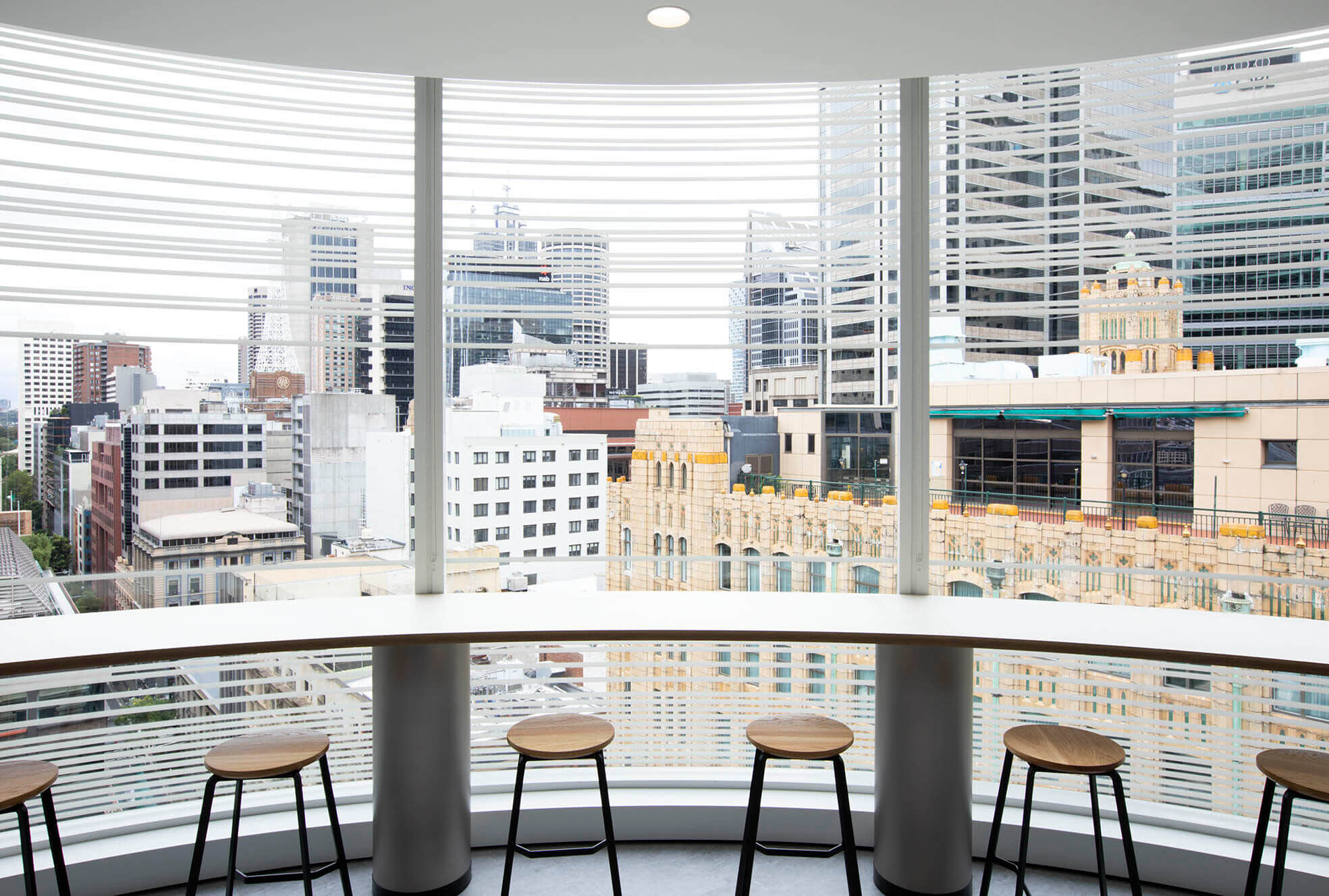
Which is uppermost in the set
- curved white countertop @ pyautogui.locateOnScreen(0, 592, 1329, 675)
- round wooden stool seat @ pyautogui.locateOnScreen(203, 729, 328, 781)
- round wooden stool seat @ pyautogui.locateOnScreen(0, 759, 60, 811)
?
curved white countertop @ pyautogui.locateOnScreen(0, 592, 1329, 675)

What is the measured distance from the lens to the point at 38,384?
2.51 m

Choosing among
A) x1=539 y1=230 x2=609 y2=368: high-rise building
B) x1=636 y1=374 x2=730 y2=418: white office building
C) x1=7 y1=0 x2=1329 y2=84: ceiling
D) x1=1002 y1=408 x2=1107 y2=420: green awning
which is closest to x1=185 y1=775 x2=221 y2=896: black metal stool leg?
x1=539 y1=230 x2=609 y2=368: high-rise building

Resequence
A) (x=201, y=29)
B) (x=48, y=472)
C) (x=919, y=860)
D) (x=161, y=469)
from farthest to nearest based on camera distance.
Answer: (x=161, y=469), (x=48, y=472), (x=919, y=860), (x=201, y=29)

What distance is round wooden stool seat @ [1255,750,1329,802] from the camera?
1763mm

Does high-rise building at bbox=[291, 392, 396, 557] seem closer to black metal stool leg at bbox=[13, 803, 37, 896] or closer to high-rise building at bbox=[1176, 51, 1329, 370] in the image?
black metal stool leg at bbox=[13, 803, 37, 896]

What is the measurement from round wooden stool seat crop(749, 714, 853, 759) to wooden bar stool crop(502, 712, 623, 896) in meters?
0.46

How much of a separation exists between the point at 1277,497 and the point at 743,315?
237 cm

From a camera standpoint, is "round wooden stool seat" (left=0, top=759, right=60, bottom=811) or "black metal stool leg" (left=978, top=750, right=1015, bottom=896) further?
"black metal stool leg" (left=978, top=750, right=1015, bottom=896)

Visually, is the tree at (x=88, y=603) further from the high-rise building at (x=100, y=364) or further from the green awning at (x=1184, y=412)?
the green awning at (x=1184, y=412)

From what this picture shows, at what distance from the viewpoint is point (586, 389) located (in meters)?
3.02

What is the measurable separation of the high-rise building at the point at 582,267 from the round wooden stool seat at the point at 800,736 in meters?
1.53

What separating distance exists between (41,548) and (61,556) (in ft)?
0.22

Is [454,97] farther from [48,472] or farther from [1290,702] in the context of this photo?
[1290,702]

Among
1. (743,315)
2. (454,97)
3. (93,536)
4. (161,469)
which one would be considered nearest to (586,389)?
(743,315)
